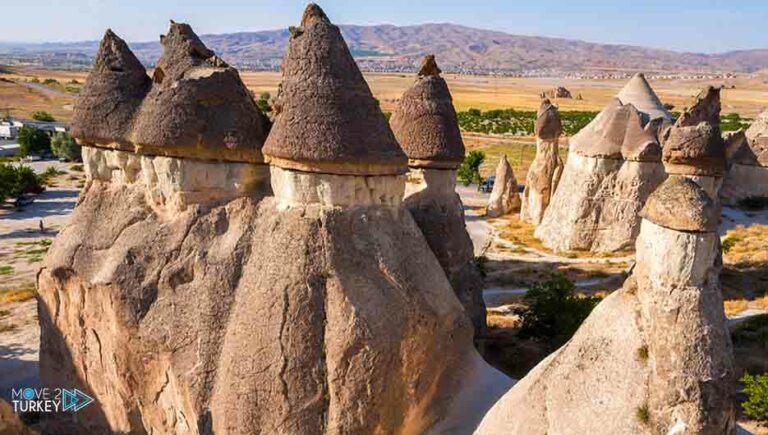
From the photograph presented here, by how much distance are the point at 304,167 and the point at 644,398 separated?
5.61 m

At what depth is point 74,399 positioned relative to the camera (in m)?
11.4

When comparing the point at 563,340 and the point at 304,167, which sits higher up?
the point at 304,167

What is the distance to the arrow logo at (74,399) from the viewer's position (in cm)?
1126

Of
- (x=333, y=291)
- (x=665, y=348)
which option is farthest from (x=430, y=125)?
(x=665, y=348)

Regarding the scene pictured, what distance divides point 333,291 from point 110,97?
6247 mm

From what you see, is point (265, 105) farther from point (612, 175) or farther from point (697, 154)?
point (697, 154)

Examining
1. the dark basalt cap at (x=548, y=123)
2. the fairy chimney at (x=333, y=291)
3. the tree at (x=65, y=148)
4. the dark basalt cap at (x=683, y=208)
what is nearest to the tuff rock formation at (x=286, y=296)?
the fairy chimney at (x=333, y=291)

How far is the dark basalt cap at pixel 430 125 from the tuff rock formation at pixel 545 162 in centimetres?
1676

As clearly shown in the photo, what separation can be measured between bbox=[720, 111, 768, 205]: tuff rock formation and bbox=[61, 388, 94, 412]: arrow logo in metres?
28.4

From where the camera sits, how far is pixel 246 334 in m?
9.08

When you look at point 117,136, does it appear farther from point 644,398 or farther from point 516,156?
point 516,156

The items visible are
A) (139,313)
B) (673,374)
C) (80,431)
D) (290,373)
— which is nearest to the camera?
(673,374)

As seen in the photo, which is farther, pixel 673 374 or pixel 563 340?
pixel 563 340

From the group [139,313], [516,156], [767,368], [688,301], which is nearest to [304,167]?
[139,313]
